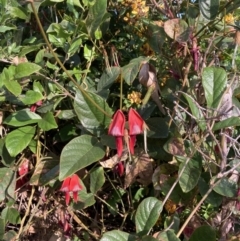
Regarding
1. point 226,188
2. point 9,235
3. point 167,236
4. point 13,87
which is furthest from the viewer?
point 9,235

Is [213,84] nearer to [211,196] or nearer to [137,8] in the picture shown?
[211,196]

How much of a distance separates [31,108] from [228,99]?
18.7 inches

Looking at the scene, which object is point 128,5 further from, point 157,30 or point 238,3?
point 238,3

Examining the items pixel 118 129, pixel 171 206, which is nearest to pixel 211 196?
pixel 171 206

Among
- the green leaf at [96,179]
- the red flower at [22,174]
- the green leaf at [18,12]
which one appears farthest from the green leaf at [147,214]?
the green leaf at [18,12]

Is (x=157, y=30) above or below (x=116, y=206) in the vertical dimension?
above

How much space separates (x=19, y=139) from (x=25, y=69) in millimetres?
181

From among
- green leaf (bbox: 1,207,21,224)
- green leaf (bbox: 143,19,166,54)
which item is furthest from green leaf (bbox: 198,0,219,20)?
green leaf (bbox: 1,207,21,224)

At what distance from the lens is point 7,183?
1.23 meters

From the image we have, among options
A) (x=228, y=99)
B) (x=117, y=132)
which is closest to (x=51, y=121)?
(x=117, y=132)

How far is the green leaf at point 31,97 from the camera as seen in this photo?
1166mm

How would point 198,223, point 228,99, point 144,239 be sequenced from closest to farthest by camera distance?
point 144,239 → point 228,99 → point 198,223

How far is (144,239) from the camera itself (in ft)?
2.85

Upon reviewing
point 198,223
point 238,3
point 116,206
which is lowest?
point 116,206
